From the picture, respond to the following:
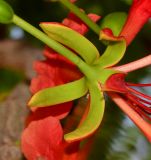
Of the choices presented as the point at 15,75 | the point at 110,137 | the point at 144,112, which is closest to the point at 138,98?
the point at 144,112

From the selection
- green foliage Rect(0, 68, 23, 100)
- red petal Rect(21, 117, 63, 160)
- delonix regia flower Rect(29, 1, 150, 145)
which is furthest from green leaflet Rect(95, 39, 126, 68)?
green foliage Rect(0, 68, 23, 100)

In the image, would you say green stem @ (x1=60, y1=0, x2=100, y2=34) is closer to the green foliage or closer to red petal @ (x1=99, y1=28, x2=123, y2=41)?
red petal @ (x1=99, y1=28, x2=123, y2=41)

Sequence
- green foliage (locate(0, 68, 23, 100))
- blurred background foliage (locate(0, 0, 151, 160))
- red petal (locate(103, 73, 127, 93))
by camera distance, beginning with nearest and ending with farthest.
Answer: red petal (locate(103, 73, 127, 93))
blurred background foliage (locate(0, 0, 151, 160))
green foliage (locate(0, 68, 23, 100))

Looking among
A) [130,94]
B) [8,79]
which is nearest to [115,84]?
[130,94]

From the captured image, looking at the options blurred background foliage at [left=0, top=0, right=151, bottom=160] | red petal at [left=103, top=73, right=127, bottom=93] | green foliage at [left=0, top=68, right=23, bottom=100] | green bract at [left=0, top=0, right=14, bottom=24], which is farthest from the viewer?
green foliage at [left=0, top=68, right=23, bottom=100]

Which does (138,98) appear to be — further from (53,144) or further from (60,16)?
(60,16)

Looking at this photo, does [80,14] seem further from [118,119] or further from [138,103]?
[118,119]
